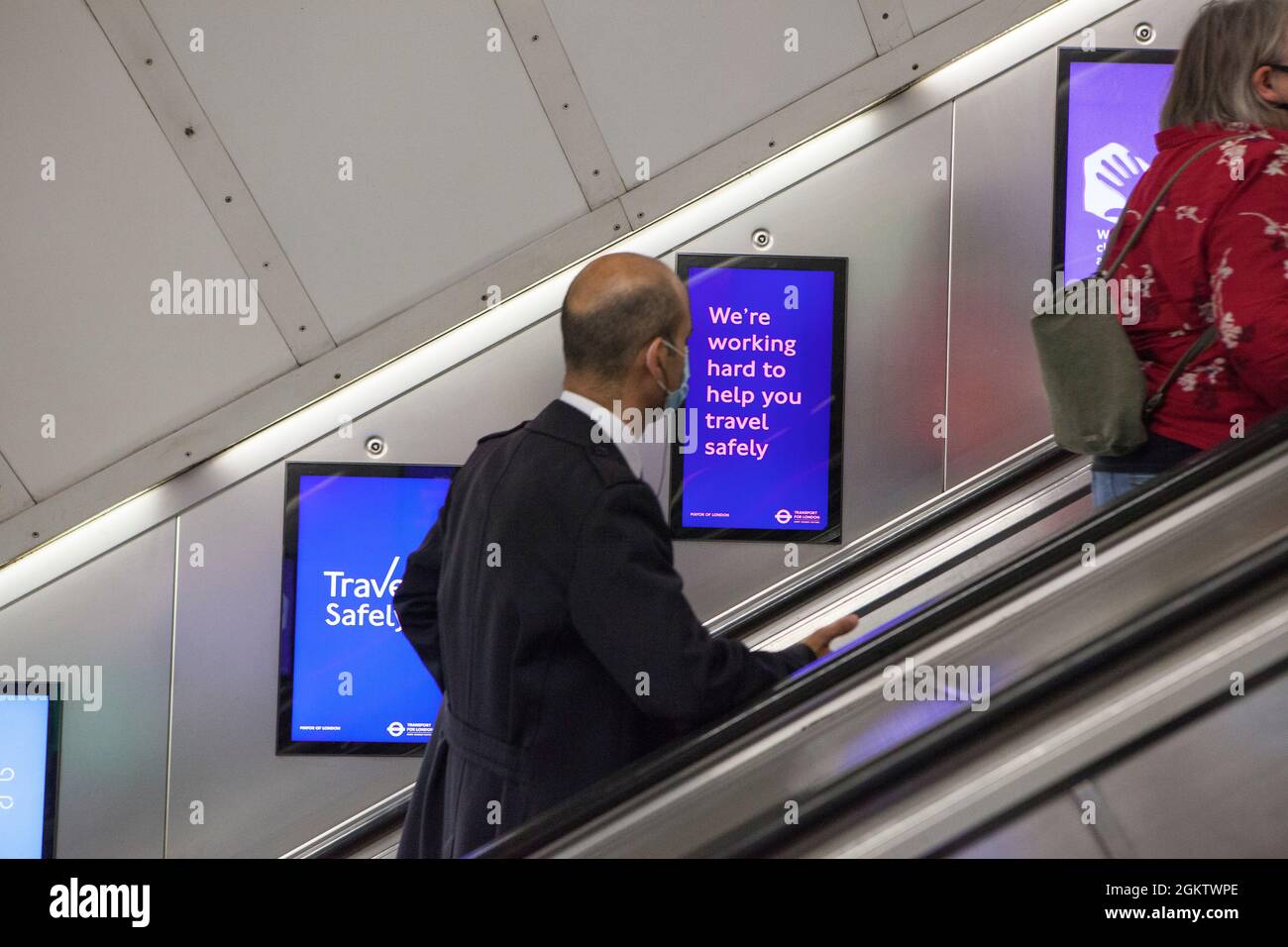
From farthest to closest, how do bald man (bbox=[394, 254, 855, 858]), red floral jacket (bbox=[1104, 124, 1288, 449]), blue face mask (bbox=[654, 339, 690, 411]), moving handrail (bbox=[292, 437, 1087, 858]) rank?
1. moving handrail (bbox=[292, 437, 1087, 858])
2. blue face mask (bbox=[654, 339, 690, 411])
3. red floral jacket (bbox=[1104, 124, 1288, 449])
4. bald man (bbox=[394, 254, 855, 858])

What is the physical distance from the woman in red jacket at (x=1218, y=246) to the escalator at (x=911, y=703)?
0.47 meters

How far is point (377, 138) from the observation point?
4.20 meters

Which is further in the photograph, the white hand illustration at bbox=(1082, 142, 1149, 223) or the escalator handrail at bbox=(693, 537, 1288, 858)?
the white hand illustration at bbox=(1082, 142, 1149, 223)

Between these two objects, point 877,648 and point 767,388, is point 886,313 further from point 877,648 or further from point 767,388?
point 877,648

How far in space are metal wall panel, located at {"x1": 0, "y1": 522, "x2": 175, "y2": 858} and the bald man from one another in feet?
8.71

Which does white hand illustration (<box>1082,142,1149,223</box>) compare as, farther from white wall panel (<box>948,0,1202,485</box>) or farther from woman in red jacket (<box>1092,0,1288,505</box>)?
woman in red jacket (<box>1092,0,1288,505</box>)

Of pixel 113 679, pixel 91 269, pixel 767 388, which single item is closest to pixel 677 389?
pixel 767 388

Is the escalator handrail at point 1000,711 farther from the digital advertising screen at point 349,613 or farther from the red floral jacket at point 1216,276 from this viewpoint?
the digital advertising screen at point 349,613

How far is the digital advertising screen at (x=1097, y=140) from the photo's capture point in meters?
4.24

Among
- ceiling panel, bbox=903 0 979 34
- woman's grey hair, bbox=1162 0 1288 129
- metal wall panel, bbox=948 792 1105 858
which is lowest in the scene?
metal wall panel, bbox=948 792 1105 858

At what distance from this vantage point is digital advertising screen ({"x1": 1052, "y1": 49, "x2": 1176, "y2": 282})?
4.24 meters

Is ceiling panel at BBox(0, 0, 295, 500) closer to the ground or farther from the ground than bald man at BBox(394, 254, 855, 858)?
farther from the ground

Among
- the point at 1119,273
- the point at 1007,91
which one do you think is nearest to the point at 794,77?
the point at 1007,91

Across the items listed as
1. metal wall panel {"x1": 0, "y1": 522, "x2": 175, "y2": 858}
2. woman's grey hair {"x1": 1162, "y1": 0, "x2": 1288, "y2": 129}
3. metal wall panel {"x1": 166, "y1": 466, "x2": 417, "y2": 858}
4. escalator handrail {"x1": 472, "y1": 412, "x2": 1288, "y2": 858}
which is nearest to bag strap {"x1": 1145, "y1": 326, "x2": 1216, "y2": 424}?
woman's grey hair {"x1": 1162, "y1": 0, "x2": 1288, "y2": 129}
